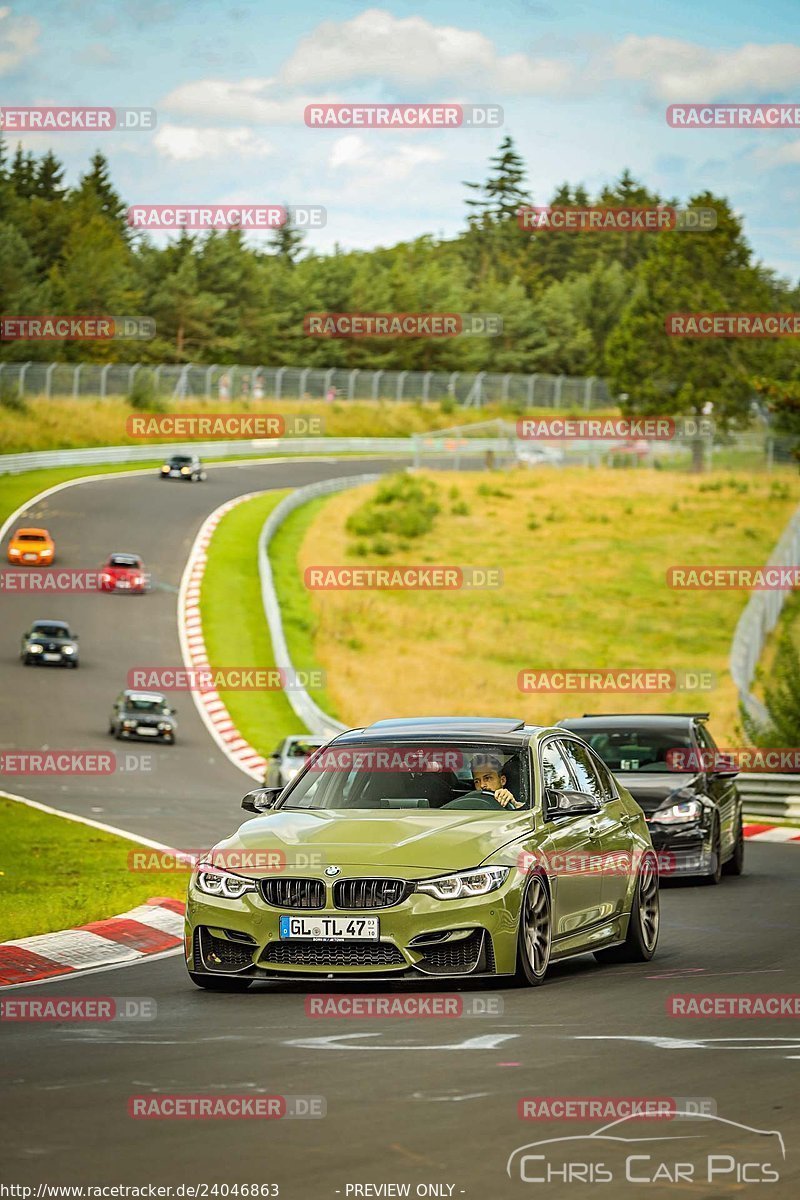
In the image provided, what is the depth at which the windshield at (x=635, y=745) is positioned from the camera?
19.3m

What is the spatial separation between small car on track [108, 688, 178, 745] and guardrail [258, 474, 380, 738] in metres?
3.04

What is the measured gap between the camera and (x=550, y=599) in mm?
61062

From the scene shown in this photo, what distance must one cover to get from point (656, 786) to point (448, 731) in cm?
704

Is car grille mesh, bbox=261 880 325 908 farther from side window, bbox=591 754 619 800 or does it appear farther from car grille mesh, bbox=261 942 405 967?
side window, bbox=591 754 619 800

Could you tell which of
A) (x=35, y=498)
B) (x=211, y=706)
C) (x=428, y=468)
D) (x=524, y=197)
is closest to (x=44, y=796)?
(x=211, y=706)

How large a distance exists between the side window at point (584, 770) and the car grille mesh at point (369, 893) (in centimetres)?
236

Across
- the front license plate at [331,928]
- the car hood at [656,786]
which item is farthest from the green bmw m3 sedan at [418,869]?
the car hood at [656,786]

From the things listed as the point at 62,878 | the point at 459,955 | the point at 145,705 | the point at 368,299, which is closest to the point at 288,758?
the point at 145,705

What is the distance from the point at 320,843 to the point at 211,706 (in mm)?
34555

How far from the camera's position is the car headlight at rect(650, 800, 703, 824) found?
60.1ft

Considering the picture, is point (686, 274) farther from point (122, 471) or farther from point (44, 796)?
point (44, 796)

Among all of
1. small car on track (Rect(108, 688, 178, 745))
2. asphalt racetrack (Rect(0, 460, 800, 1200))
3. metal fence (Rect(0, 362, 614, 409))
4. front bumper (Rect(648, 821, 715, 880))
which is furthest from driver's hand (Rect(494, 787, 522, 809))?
metal fence (Rect(0, 362, 614, 409))

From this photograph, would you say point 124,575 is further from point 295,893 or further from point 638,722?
point 295,893

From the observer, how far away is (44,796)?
29.4m
